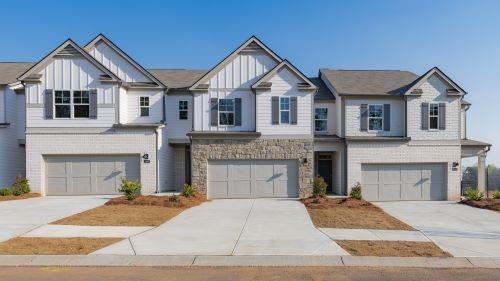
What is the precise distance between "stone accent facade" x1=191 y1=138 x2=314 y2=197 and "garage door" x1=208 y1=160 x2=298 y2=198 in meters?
0.34

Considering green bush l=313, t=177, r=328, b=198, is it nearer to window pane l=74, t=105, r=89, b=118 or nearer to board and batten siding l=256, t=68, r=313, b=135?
board and batten siding l=256, t=68, r=313, b=135

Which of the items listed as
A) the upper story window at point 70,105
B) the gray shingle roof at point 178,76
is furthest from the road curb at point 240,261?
the gray shingle roof at point 178,76

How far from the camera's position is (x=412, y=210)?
17.6 m

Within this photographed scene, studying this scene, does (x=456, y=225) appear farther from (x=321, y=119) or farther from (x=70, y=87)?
(x=70, y=87)

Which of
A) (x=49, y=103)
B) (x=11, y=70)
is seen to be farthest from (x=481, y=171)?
(x=11, y=70)

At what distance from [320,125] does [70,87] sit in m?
15.1

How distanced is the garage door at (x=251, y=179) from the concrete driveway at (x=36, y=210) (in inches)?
241

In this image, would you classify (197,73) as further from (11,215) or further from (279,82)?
(11,215)

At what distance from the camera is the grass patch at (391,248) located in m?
9.07

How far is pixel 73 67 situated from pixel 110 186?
713 cm

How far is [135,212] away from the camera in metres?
14.8

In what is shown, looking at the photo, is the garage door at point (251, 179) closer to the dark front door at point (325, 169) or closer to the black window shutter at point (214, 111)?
the black window shutter at point (214, 111)

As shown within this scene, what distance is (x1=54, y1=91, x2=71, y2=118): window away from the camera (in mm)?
21344

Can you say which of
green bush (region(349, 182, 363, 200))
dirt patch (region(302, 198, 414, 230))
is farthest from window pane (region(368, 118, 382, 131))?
dirt patch (region(302, 198, 414, 230))
